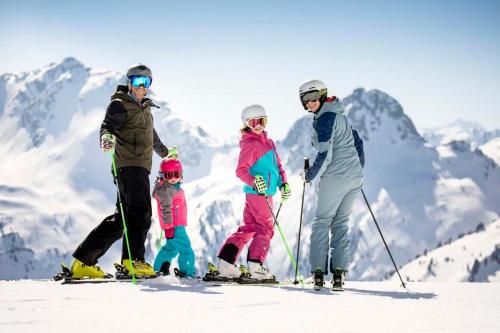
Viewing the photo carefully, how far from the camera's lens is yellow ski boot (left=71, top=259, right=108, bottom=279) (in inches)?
288

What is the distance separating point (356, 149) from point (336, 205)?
0.96m

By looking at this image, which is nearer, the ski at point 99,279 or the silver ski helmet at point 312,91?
the ski at point 99,279

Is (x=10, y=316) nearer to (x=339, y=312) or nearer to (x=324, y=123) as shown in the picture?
(x=339, y=312)

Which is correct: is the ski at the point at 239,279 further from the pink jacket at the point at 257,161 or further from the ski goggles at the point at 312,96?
the ski goggles at the point at 312,96

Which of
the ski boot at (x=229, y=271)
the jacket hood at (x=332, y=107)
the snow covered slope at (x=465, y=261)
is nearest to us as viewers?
the jacket hood at (x=332, y=107)

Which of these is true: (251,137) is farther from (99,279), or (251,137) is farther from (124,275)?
(99,279)

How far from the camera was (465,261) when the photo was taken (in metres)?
175

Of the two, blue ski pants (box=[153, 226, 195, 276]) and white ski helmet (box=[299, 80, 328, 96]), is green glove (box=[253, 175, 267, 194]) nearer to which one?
white ski helmet (box=[299, 80, 328, 96])

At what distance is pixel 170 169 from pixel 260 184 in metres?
1.86

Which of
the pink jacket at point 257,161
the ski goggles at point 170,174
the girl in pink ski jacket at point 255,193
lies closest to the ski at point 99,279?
the girl in pink ski jacket at point 255,193

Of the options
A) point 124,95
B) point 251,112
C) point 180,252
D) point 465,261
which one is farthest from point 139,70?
point 465,261

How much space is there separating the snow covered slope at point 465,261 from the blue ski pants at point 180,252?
168839 millimetres

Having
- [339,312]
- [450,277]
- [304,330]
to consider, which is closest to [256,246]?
[339,312]

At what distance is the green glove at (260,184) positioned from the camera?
→ 7.72 metres
